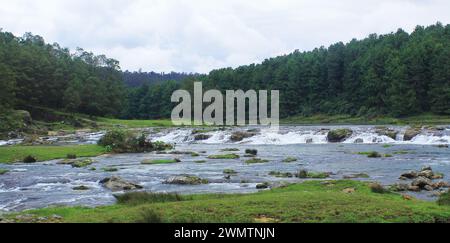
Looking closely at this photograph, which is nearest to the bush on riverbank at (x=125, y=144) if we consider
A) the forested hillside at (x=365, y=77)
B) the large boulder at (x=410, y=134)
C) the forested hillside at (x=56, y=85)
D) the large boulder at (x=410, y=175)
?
the large boulder at (x=410, y=134)

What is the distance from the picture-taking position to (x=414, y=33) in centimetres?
15012

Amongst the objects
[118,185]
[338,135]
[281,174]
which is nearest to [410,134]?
[338,135]

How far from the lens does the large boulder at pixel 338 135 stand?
2576 inches

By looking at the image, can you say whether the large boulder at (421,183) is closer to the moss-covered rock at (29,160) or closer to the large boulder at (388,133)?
the moss-covered rock at (29,160)

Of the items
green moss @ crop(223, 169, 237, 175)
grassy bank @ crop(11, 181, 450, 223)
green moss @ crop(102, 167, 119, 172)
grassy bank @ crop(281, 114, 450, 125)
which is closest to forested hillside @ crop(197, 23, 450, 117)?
grassy bank @ crop(281, 114, 450, 125)

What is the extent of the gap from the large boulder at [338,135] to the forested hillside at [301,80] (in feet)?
140

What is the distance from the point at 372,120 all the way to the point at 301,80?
4309cm

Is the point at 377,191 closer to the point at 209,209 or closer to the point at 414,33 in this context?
the point at 209,209

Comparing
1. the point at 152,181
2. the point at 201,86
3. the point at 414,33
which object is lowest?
the point at 152,181

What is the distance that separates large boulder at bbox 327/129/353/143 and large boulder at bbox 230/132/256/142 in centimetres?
1086

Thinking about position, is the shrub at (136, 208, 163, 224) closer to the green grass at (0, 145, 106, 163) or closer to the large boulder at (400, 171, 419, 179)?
the large boulder at (400, 171, 419, 179)
